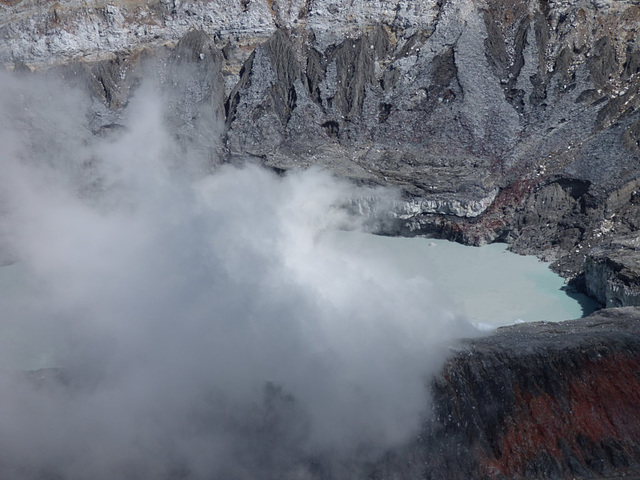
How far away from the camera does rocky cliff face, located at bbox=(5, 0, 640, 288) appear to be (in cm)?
2548

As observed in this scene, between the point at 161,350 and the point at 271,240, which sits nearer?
the point at 161,350

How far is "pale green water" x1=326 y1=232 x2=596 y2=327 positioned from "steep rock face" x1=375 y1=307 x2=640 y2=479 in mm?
5279

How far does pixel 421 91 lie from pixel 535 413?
19.3 m

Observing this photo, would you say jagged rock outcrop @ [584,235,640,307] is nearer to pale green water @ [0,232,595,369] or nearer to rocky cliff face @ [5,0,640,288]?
pale green water @ [0,232,595,369]

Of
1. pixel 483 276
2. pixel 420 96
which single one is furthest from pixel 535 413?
pixel 420 96

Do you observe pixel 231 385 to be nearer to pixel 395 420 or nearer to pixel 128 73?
pixel 395 420

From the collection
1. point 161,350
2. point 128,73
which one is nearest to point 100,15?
point 128,73

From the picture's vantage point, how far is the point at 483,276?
76.3 feet

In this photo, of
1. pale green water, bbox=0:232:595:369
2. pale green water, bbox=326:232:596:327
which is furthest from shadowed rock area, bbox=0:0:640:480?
pale green water, bbox=0:232:595:369

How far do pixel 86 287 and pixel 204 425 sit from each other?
29.2 feet

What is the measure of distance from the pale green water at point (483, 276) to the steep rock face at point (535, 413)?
17.3 ft

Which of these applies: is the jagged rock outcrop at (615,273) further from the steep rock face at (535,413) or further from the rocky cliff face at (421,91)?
the steep rock face at (535,413)

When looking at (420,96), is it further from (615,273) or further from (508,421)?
(508,421)

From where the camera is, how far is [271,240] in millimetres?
23234
